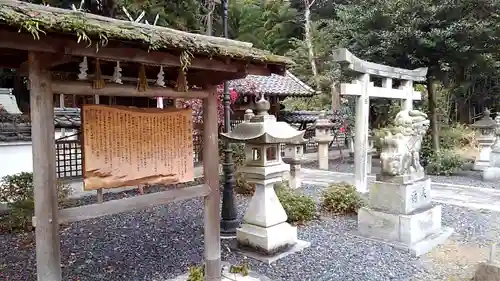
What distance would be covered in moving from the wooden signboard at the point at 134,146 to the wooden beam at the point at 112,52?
599mm

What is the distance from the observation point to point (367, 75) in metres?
9.68

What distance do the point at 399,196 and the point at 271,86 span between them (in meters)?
12.1

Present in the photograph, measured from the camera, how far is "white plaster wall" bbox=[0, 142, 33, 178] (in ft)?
30.2

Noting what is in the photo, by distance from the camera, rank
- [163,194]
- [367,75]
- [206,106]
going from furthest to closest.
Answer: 1. [367,75]
2. [206,106]
3. [163,194]

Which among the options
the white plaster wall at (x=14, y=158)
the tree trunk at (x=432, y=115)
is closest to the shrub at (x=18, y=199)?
the white plaster wall at (x=14, y=158)

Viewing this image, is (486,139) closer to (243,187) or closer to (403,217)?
(243,187)

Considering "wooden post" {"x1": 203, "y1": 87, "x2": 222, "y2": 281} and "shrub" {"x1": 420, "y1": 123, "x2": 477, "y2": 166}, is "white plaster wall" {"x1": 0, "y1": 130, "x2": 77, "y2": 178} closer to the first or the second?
"wooden post" {"x1": 203, "y1": 87, "x2": 222, "y2": 281}

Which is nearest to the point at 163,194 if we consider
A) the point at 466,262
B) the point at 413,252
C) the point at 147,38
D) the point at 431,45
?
the point at 147,38

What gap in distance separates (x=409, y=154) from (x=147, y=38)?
5.07 metres

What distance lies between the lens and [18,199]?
789 cm

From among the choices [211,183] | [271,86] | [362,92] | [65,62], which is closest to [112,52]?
[65,62]

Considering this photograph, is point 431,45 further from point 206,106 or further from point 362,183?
point 206,106

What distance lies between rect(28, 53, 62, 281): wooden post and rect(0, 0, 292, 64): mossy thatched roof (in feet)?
1.52

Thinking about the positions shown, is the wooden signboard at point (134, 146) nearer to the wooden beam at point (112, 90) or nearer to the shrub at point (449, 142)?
the wooden beam at point (112, 90)
